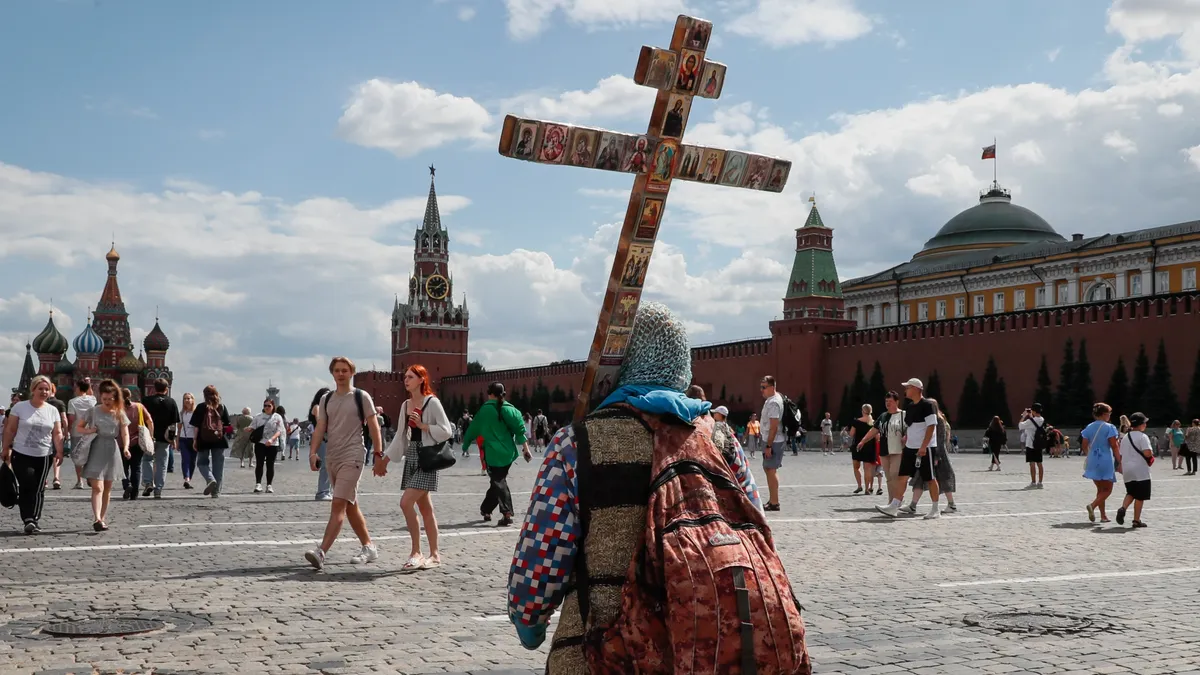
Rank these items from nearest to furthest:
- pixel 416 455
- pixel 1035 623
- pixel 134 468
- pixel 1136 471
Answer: pixel 1035 623 < pixel 416 455 < pixel 1136 471 < pixel 134 468

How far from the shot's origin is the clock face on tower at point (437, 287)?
8781 cm

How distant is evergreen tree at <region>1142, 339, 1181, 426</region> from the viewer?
34781 millimetres

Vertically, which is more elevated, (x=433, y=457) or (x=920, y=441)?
(x=920, y=441)

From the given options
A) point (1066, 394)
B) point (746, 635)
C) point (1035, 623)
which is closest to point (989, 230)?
point (1066, 394)

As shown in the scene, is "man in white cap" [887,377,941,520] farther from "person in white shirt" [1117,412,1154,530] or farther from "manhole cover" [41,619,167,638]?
"manhole cover" [41,619,167,638]

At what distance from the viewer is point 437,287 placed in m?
88.4

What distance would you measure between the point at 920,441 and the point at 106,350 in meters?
90.0

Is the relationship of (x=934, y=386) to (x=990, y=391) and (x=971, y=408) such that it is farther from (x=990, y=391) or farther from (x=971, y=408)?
(x=990, y=391)

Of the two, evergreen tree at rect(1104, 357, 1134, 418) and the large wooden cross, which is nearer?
the large wooden cross

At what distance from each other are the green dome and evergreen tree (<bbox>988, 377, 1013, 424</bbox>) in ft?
91.2

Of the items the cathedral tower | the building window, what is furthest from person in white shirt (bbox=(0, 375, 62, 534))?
the cathedral tower

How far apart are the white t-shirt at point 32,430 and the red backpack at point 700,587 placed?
890cm

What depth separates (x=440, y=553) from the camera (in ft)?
28.1

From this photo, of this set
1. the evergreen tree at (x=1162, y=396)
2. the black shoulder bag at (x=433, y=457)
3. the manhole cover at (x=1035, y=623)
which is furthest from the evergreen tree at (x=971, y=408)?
the manhole cover at (x=1035, y=623)
